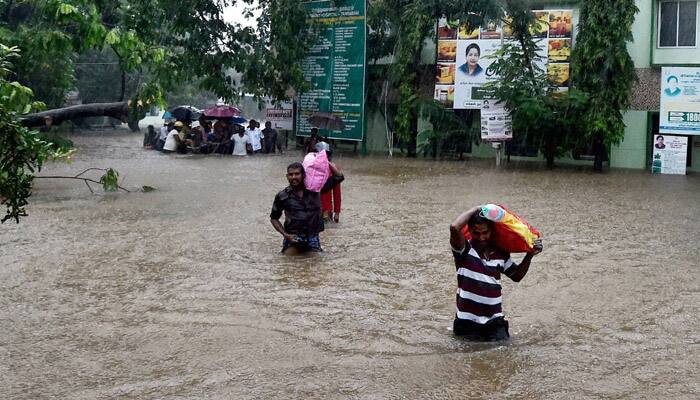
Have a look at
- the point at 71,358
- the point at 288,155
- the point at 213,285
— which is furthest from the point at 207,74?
the point at 71,358

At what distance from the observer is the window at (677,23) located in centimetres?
2219

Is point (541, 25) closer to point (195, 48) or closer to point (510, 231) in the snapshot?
point (195, 48)

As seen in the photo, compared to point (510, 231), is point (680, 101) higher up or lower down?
higher up

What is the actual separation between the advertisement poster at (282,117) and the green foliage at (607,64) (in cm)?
1116

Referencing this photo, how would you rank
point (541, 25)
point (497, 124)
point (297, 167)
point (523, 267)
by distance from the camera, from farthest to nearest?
point (497, 124), point (541, 25), point (297, 167), point (523, 267)

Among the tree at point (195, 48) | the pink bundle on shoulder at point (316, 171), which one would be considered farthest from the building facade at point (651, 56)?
the pink bundle on shoulder at point (316, 171)

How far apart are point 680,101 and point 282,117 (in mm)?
13529

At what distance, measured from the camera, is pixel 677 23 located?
22.4m

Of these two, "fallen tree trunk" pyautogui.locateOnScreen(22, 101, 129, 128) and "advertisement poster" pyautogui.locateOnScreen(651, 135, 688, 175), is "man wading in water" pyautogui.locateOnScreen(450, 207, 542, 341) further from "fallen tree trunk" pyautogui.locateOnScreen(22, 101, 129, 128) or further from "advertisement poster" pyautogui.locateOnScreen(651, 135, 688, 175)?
"advertisement poster" pyautogui.locateOnScreen(651, 135, 688, 175)

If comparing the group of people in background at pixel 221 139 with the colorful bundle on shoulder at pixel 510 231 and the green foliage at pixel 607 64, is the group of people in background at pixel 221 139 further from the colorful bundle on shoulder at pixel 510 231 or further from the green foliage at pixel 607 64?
the colorful bundle on shoulder at pixel 510 231

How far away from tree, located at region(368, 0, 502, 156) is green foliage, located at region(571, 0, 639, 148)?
3.86 metres

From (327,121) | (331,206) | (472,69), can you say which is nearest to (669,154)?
(472,69)

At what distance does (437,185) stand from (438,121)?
7.10 m

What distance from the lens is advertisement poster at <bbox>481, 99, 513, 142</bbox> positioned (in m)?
22.9
